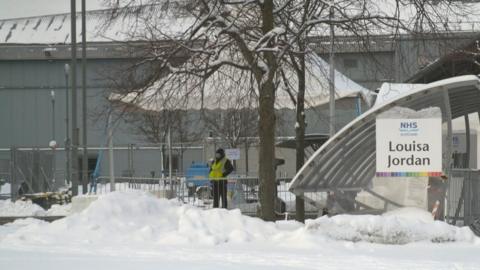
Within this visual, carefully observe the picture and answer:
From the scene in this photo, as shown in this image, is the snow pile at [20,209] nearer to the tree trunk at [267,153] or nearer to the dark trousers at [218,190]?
the dark trousers at [218,190]

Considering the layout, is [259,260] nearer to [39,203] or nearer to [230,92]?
[230,92]

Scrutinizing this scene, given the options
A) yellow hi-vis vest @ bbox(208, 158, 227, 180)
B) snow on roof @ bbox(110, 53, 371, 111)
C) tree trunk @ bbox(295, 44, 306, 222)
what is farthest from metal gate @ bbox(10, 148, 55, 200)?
tree trunk @ bbox(295, 44, 306, 222)

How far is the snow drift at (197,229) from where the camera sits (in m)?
10.8

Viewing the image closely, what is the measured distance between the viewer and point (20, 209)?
66.2ft

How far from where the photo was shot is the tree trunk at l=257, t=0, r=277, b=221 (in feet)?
43.3

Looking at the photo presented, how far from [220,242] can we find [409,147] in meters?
4.23

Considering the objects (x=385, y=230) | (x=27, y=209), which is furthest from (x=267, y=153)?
(x=27, y=209)

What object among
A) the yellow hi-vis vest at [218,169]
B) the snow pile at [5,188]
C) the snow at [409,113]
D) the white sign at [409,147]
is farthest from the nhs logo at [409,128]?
the snow pile at [5,188]

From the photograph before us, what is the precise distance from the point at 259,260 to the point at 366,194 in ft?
22.5

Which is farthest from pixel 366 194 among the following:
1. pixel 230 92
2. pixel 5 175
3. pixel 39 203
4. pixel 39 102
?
pixel 39 102

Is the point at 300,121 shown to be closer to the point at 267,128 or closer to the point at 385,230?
A: the point at 267,128

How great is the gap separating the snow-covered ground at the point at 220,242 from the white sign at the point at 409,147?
0.95 m

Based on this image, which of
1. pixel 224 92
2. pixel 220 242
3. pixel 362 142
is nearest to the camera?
pixel 220 242

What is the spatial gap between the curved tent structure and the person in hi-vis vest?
324cm
